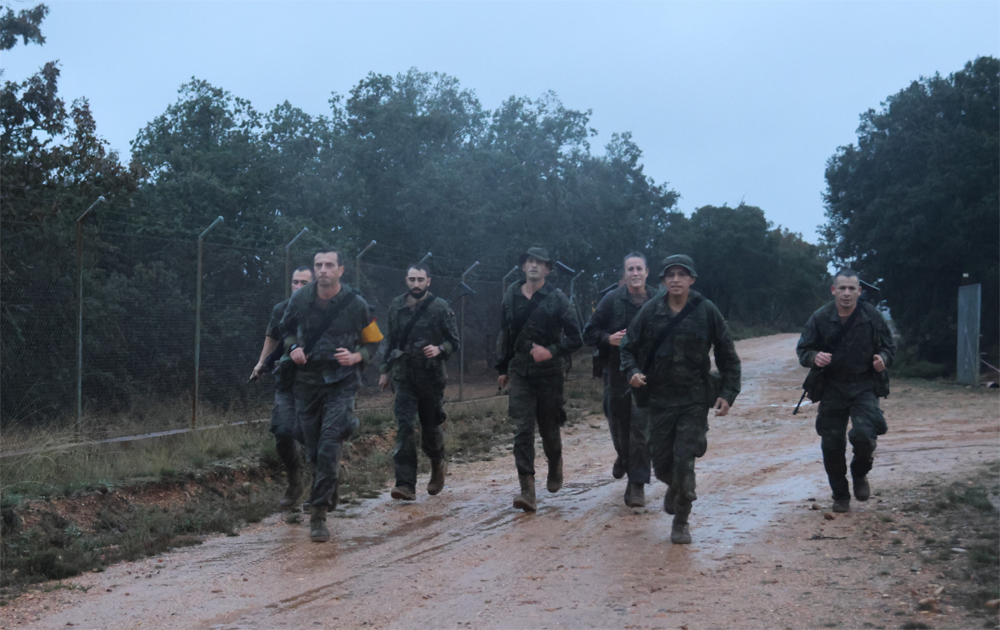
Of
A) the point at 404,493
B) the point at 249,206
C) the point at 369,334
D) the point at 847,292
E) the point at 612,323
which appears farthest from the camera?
the point at 249,206

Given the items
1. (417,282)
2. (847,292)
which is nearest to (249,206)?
(417,282)

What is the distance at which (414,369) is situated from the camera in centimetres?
859

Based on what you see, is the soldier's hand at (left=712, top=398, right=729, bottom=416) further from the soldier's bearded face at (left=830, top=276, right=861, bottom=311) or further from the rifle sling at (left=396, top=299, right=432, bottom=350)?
the rifle sling at (left=396, top=299, right=432, bottom=350)

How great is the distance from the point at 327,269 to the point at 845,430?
4469mm

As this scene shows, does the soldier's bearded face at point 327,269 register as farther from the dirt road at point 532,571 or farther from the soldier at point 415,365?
the dirt road at point 532,571

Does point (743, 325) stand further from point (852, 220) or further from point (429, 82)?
point (429, 82)

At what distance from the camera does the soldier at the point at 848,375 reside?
778 centimetres

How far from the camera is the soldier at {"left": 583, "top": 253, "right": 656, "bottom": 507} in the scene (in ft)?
26.5

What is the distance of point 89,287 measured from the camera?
9.38 metres

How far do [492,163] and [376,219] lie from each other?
11.2 ft

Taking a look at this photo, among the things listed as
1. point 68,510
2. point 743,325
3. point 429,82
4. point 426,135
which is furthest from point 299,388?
point 743,325

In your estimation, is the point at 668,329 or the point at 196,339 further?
the point at 196,339

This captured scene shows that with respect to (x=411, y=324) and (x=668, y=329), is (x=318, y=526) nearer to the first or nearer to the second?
(x=411, y=324)

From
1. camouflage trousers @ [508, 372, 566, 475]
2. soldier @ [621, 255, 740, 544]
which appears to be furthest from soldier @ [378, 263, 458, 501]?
soldier @ [621, 255, 740, 544]
